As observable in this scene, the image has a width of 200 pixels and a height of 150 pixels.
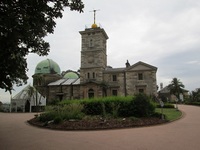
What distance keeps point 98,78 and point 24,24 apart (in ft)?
109

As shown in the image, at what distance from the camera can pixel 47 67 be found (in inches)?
1975

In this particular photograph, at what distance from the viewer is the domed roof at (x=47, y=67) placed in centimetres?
4984

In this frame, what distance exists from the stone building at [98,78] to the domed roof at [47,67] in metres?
4.53

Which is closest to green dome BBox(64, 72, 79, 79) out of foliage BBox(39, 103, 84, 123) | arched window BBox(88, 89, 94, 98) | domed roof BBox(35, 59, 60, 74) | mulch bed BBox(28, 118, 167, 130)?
domed roof BBox(35, 59, 60, 74)

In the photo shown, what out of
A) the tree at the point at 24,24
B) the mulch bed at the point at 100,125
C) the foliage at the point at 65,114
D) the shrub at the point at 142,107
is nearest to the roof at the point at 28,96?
the foliage at the point at 65,114

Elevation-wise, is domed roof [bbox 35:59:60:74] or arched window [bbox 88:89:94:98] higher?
domed roof [bbox 35:59:60:74]

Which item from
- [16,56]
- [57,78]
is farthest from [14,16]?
[57,78]

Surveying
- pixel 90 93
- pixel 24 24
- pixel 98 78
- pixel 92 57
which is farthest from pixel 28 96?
pixel 24 24

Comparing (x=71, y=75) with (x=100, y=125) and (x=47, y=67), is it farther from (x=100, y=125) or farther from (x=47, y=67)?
(x=100, y=125)

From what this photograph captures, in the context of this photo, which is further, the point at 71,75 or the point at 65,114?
the point at 71,75

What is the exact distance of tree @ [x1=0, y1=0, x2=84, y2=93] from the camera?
25.6ft

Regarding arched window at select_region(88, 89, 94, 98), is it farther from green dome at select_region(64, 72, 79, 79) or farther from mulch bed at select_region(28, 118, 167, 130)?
mulch bed at select_region(28, 118, 167, 130)

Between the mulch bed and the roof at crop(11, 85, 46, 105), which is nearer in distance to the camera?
the mulch bed

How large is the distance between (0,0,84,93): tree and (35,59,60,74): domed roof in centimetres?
4065
